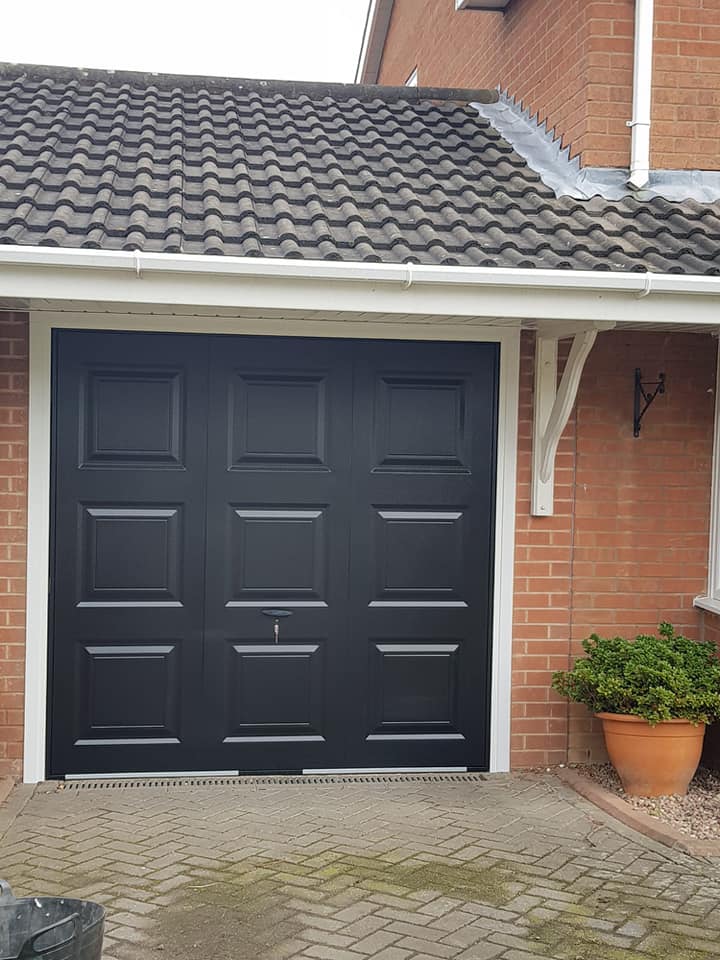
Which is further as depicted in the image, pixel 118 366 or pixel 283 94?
pixel 283 94

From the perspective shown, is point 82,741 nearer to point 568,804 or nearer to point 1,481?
point 1,481

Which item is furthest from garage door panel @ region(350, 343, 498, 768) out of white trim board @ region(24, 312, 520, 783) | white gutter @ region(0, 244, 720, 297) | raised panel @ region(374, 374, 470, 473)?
white gutter @ region(0, 244, 720, 297)

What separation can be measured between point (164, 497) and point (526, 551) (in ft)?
6.61

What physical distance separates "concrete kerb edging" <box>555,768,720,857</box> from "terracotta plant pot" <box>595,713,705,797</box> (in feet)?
0.54

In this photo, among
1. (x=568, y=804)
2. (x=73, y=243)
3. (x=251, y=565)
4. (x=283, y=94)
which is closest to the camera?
(x=73, y=243)

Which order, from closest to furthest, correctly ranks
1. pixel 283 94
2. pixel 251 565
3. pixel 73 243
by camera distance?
pixel 73 243, pixel 251 565, pixel 283 94

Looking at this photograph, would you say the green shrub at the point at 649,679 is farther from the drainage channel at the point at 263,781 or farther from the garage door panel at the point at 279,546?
the garage door panel at the point at 279,546

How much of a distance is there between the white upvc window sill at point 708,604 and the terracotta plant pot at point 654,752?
75cm

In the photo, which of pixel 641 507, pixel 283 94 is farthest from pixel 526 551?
pixel 283 94

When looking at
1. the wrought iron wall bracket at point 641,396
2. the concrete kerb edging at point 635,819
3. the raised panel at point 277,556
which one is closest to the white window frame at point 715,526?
the wrought iron wall bracket at point 641,396

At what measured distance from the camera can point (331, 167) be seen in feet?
22.5

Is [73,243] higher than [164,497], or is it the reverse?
[73,243]

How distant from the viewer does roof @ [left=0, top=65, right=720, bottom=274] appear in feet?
18.7

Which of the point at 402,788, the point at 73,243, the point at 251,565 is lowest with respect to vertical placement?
the point at 402,788
